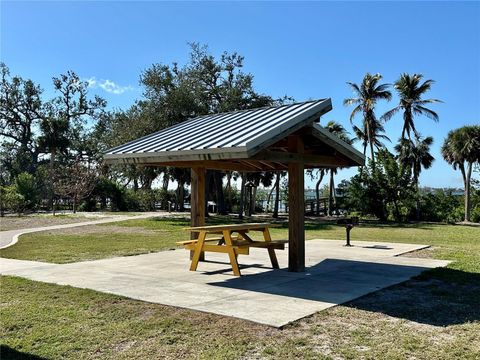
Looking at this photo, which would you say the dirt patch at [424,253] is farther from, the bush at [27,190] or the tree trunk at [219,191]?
the bush at [27,190]

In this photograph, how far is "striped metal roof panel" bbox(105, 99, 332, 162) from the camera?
21.5ft

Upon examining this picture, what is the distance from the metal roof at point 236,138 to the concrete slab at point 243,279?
1.91 meters

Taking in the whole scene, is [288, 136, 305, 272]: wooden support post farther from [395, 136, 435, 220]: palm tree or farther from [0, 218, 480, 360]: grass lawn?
[395, 136, 435, 220]: palm tree

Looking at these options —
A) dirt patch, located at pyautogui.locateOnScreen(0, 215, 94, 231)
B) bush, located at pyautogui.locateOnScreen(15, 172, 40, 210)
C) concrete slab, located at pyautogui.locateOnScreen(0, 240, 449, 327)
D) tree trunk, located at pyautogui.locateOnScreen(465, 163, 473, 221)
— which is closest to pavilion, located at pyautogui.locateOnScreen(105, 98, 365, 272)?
concrete slab, located at pyautogui.locateOnScreen(0, 240, 449, 327)

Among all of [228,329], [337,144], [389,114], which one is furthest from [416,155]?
[228,329]

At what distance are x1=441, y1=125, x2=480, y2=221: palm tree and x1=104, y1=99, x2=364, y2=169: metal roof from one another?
19.7m

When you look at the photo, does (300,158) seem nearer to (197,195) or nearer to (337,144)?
(337,144)

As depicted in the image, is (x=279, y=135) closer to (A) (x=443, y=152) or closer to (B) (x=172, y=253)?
(B) (x=172, y=253)

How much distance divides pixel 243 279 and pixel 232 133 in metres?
2.36

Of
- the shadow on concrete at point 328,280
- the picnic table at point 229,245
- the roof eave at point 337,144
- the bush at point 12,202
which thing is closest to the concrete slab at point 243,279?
the shadow on concrete at point 328,280

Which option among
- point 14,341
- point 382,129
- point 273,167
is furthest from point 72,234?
point 382,129

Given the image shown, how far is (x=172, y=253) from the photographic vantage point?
10648 millimetres

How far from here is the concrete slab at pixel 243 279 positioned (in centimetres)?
560

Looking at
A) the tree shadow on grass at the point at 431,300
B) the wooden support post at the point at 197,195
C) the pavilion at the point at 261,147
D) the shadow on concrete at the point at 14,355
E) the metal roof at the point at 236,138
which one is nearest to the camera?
the shadow on concrete at the point at 14,355
